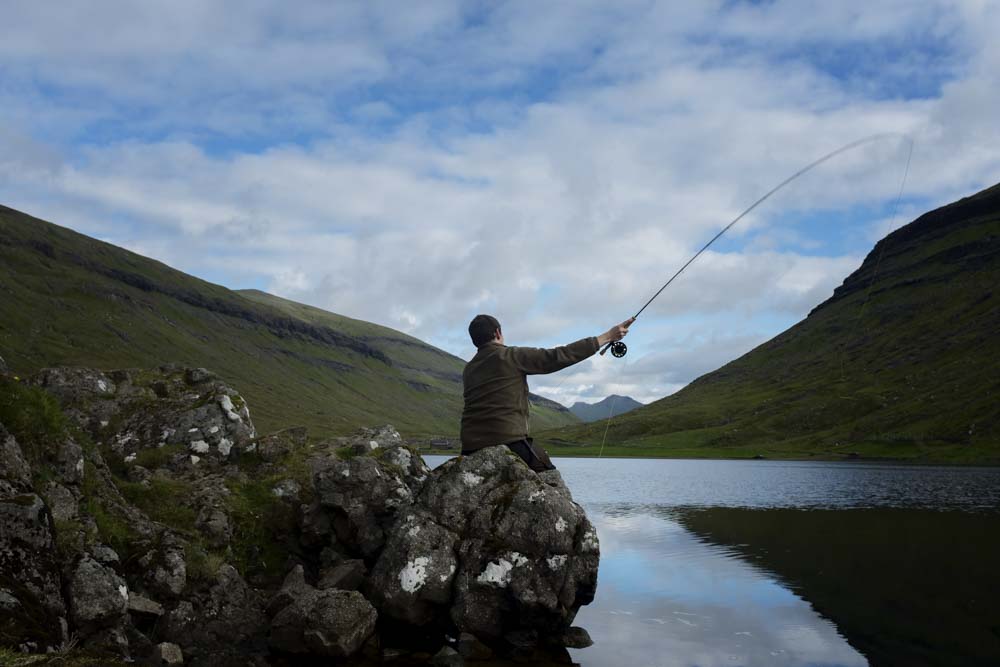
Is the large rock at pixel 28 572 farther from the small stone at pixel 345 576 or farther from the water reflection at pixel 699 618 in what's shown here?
the water reflection at pixel 699 618

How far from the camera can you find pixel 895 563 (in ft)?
72.2

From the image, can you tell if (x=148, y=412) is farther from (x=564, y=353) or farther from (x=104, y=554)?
(x=564, y=353)

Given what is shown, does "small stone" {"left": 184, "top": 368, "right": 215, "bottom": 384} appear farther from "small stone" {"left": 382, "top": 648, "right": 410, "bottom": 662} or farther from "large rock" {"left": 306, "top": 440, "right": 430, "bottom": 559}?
"small stone" {"left": 382, "top": 648, "right": 410, "bottom": 662}

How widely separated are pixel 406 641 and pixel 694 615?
22.3ft

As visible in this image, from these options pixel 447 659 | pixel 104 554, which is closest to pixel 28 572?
pixel 104 554

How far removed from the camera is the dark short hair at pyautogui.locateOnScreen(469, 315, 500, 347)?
49.6ft

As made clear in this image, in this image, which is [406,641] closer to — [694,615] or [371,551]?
[371,551]

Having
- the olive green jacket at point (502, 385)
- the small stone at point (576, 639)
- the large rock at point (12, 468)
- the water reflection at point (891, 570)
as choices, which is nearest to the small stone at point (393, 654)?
the small stone at point (576, 639)

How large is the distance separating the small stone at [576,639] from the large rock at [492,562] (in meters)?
0.15

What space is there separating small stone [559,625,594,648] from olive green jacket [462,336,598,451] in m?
4.17

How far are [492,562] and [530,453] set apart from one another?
8.98 feet

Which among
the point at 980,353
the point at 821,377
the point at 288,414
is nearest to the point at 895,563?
the point at 980,353

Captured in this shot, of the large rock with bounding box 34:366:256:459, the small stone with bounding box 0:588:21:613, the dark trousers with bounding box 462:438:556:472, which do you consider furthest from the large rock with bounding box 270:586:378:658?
the large rock with bounding box 34:366:256:459

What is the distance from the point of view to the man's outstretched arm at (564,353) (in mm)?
13406
